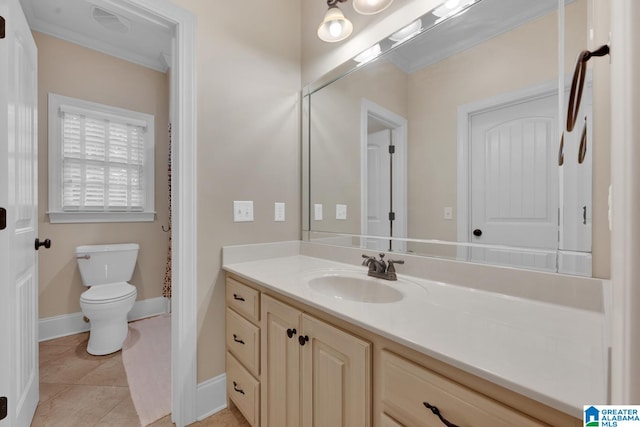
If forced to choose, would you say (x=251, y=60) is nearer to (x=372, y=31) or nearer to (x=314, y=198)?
(x=372, y=31)

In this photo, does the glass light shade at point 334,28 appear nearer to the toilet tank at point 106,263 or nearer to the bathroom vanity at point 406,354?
the bathroom vanity at point 406,354

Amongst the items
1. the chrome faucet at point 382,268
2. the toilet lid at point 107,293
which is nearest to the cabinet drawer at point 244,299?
the chrome faucet at point 382,268

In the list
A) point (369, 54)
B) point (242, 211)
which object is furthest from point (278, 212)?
point (369, 54)

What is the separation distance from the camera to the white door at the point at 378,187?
147cm

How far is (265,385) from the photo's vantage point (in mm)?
1161

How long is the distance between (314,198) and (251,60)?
→ 92 centimetres

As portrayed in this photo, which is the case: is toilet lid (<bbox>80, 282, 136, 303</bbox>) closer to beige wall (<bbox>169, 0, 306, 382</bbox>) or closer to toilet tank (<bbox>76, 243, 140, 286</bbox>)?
toilet tank (<bbox>76, 243, 140, 286</bbox>)

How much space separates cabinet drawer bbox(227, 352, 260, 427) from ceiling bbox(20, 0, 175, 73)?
84.3 inches

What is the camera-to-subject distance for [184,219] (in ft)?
4.57

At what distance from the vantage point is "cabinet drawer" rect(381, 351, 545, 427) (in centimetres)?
53

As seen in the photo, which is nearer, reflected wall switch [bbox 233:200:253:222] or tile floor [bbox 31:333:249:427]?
tile floor [bbox 31:333:249:427]

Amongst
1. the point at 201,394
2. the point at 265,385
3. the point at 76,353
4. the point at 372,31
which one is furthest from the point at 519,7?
the point at 76,353

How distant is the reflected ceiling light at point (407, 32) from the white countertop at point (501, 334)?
1.15m

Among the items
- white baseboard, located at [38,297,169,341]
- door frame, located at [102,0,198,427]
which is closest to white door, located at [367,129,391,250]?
door frame, located at [102,0,198,427]
